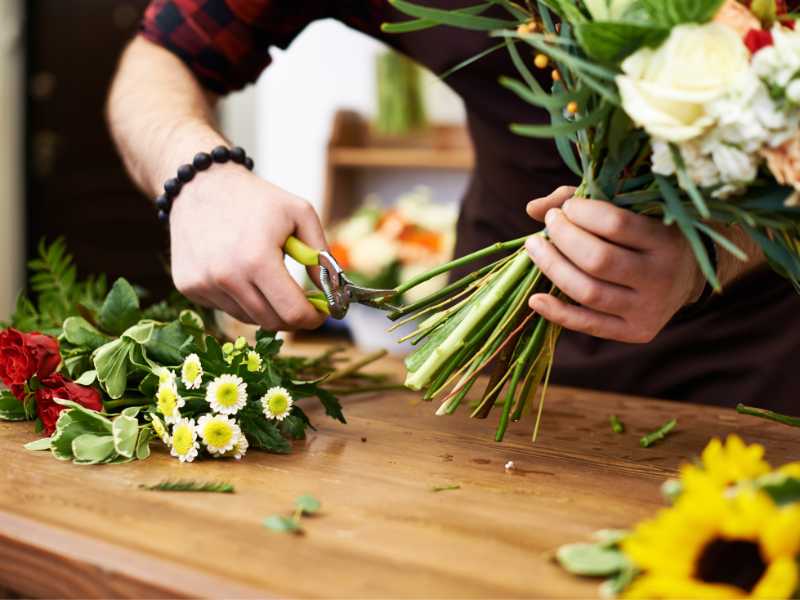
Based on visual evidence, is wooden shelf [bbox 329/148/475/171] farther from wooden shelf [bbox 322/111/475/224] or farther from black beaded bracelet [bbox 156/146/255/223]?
black beaded bracelet [bbox 156/146/255/223]

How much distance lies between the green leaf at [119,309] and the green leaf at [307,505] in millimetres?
380

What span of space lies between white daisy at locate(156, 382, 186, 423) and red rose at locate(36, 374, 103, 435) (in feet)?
0.27

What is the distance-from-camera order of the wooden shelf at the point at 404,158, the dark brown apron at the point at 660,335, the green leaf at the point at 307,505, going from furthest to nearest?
the wooden shelf at the point at 404,158 < the dark brown apron at the point at 660,335 < the green leaf at the point at 307,505

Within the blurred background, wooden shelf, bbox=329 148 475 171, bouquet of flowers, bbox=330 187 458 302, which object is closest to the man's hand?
bouquet of flowers, bbox=330 187 458 302

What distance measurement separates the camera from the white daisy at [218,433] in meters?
0.78

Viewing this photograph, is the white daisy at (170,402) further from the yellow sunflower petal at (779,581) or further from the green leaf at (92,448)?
the yellow sunflower petal at (779,581)

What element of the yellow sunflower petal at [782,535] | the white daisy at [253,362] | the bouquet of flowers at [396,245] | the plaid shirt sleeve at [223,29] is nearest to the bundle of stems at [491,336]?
the white daisy at [253,362]

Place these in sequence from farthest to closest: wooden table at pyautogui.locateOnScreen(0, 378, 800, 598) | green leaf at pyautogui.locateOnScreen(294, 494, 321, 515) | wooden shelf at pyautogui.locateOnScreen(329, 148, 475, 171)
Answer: wooden shelf at pyautogui.locateOnScreen(329, 148, 475, 171) → green leaf at pyautogui.locateOnScreen(294, 494, 321, 515) → wooden table at pyautogui.locateOnScreen(0, 378, 800, 598)

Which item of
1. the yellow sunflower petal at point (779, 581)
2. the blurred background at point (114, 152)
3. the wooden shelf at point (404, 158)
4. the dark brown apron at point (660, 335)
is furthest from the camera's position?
the blurred background at point (114, 152)

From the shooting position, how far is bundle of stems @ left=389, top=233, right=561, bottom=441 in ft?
2.72

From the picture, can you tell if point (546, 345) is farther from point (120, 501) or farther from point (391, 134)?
point (391, 134)

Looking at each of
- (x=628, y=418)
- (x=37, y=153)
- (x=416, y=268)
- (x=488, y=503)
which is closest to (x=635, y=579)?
(x=488, y=503)

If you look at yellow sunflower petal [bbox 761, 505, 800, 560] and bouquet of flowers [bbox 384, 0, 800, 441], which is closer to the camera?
yellow sunflower petal [bbox 761, 505, 800, 560]

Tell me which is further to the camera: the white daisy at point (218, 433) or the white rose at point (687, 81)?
the white daisy at point (218, 433)
